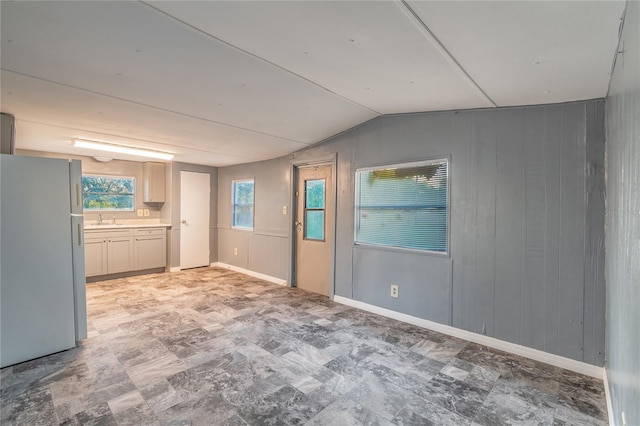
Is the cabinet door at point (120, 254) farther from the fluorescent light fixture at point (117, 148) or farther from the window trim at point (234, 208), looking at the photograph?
the window trim at point (234, 208)

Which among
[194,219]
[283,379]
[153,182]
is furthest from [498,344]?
[153,182]

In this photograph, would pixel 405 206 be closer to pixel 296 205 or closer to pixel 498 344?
pixel 498 344

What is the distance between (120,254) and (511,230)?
6078 millimetres

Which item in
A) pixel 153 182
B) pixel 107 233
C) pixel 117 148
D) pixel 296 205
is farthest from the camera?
pixel 153 182

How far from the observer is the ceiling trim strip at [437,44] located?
1.52 metres

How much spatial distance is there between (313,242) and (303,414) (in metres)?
2.91

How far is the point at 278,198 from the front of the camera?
524cm

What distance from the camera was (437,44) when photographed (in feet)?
6.02

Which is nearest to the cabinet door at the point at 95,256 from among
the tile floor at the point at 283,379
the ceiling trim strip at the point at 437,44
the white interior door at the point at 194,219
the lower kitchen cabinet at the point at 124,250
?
the lower kitchen cabinet at the point at 124,250

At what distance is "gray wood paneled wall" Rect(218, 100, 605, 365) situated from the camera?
2.38 m

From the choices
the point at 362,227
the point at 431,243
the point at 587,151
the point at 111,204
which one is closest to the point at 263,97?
the point at 362,227

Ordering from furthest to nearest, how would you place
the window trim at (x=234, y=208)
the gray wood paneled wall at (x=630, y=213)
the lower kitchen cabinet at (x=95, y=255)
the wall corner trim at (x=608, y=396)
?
the window trim at (x=234, y=208)
the lower kitchen cabinet at (x=95, y=255)
the wall corner trim at (x=608, y=396)
the gray wood paneled wall at (x=630, y=213)

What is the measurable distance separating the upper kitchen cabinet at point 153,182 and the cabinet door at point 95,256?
1190 millimetres

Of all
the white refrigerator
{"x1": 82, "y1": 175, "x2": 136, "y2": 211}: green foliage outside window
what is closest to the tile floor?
the white refrigerator
